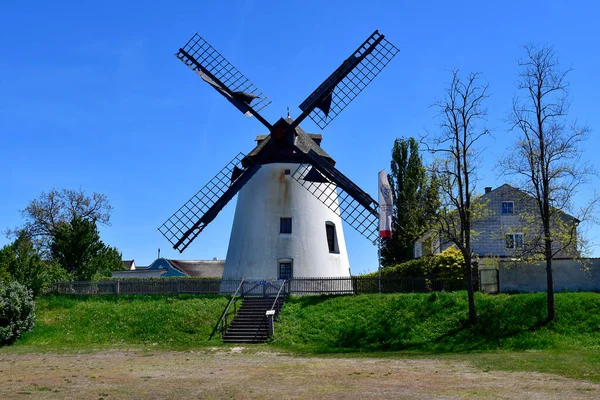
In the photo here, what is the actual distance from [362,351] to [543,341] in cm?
760

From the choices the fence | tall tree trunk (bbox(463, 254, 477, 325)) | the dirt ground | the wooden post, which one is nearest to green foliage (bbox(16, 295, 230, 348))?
the fence

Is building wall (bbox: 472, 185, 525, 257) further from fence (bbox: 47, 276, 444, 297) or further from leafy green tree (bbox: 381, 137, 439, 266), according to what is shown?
fence (bbox: 47, 276, 444, 297)

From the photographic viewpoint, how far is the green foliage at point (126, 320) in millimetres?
35062

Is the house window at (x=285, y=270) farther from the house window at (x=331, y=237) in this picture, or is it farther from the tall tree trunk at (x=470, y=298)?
the tall tree trunk at (x=470, y=298)

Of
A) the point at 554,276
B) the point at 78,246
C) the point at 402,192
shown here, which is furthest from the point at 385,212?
the point at 78,246

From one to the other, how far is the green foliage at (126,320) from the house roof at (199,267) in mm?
40520

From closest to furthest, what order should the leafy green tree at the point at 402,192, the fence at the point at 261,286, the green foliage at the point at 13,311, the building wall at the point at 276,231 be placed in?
the green foliage at the point at 13,311
the fence at the point at 261,286
the building wall at the point at 276,231
the leafy green tree at the point at 402,192

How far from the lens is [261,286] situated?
40344mm

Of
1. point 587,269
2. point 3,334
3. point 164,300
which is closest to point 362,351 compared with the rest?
point 587,269

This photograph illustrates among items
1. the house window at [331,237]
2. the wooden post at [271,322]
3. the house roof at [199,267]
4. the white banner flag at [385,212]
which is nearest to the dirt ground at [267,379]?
the wooden post at [271,322]

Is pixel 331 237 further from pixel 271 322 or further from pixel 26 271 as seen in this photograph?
pixel 26 271

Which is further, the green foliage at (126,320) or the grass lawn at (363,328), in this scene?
the green foliage at (126,320)

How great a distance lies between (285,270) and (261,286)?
185 centimetres

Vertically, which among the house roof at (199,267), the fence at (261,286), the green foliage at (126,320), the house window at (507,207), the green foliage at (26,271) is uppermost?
the house window at (507,207)
